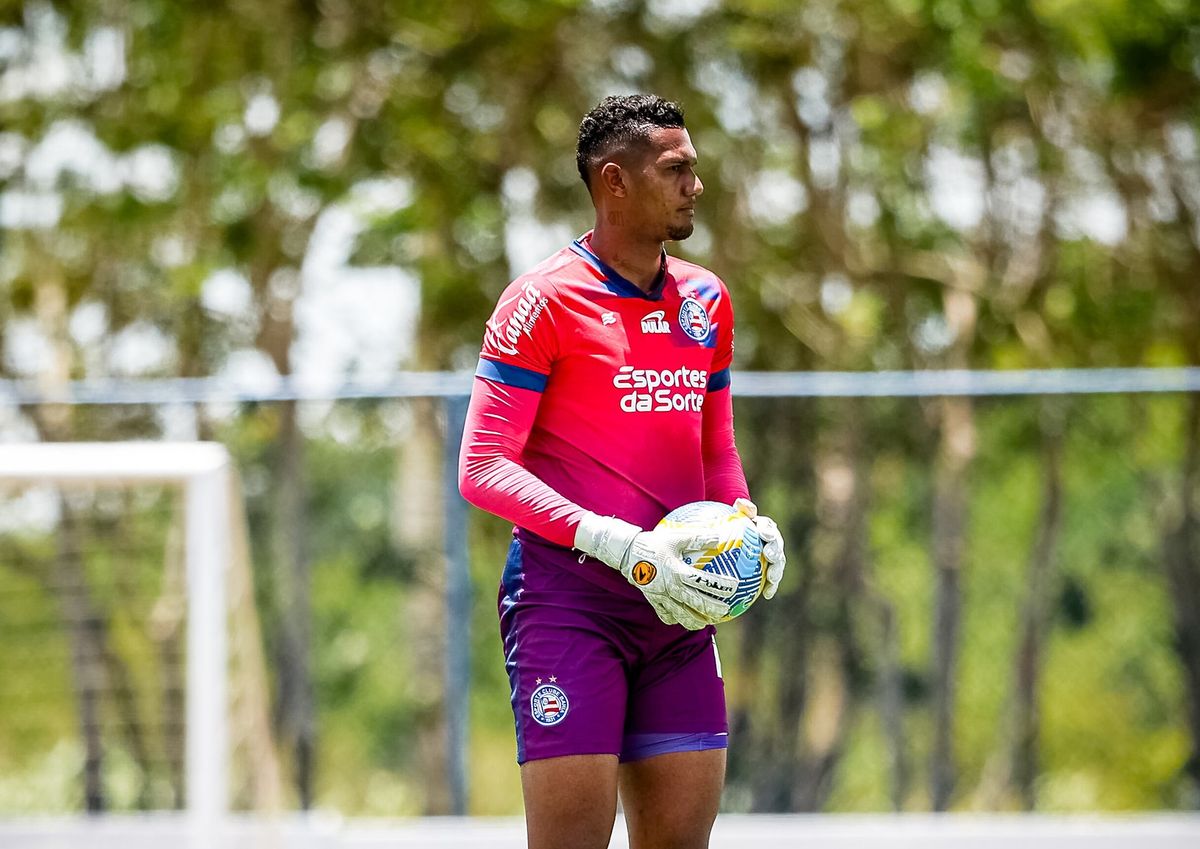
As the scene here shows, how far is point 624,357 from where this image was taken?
3.43 metres

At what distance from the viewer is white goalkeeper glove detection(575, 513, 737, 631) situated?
10.6 ft

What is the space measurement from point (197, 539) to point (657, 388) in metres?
2.54

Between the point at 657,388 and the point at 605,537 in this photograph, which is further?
the point at 657,388

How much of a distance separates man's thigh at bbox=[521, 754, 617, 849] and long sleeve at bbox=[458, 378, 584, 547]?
0.47 metres

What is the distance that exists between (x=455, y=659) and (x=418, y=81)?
605 centimetres

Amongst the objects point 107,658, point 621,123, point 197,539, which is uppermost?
point 621,123

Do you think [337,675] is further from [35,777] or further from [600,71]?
[600,71]

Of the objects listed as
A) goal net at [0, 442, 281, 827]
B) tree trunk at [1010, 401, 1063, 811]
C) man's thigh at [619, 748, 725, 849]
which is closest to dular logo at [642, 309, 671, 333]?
man's thigh at [619, 748, 725, 849]

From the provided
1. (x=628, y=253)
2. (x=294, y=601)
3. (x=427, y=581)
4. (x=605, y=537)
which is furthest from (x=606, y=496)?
(x=294, y=601)

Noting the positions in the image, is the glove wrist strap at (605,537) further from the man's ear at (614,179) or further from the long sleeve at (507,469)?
the man's ear at (614,179)

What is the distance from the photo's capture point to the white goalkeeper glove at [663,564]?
324 centimetres

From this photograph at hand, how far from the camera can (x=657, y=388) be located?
347cm

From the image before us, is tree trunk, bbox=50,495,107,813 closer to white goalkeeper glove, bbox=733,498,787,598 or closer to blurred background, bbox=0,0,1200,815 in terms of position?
blurred background, bbox=0,0,1200,815

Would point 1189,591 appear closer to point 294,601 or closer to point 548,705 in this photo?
point 294,601
